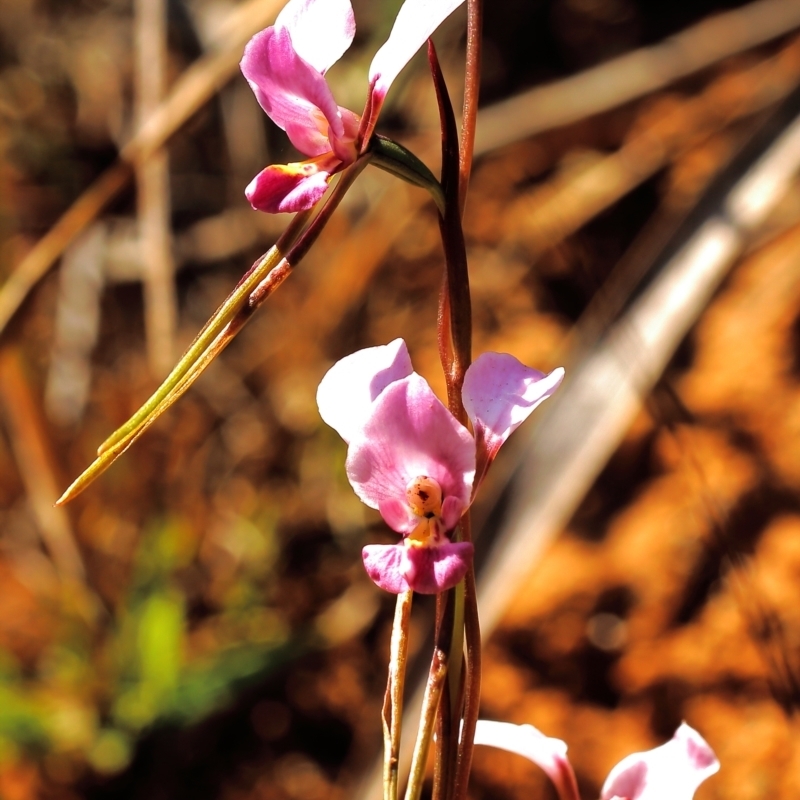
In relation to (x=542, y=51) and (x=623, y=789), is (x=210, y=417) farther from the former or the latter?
(x=623, y=789)

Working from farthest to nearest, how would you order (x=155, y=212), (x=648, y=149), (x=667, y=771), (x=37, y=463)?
(x=648, y=149) → (x=155, y=212) → (x=37, y=463) → (x=667, y=771)

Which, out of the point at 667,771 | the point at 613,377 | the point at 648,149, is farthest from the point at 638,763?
the point at 648,149

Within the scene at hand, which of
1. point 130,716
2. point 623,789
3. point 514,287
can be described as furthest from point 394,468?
point 514,287

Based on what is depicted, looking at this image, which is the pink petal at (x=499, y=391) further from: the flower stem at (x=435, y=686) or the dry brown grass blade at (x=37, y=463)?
the dry brown grass blade at (x=37, y=463)

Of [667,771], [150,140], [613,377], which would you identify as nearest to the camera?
[667,771]

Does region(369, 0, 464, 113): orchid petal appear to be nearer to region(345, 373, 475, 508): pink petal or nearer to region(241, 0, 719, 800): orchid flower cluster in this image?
region(241, 0, 719, 800): orchid flower cluster

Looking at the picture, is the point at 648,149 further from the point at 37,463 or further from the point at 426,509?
the point at 426,509

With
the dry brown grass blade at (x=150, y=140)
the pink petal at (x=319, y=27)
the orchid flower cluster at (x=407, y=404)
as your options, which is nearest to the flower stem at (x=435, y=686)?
the orchid flower cluster at (x=407, y=404)

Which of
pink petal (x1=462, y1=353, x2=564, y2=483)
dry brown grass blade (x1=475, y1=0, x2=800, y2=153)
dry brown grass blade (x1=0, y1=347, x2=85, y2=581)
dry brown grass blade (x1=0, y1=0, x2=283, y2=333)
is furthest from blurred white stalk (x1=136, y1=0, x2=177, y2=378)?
pink petal (x1=462, y1=353, x2=564, y2=483)
